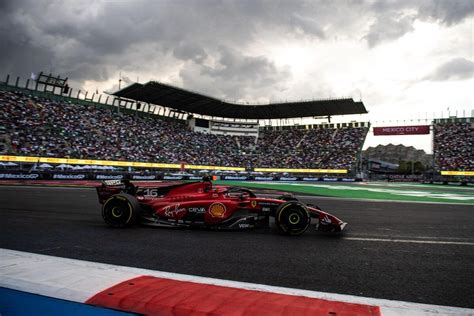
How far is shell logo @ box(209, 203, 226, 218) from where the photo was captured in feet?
21.0

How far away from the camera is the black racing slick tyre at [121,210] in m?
6.64

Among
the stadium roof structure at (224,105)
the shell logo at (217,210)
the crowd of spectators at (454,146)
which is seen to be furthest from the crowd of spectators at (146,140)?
the shell logo at (217,210)

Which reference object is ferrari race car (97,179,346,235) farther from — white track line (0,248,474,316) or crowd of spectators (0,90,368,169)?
crowd of spectators (0,90,368,169)

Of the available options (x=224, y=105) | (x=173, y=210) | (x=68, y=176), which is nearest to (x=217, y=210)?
(x=173, y=210)

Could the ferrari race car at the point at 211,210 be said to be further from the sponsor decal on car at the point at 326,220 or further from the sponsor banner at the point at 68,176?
the sponsor banner at the point at 68,176

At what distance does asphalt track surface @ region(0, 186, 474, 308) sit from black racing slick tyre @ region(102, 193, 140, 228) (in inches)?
8.2

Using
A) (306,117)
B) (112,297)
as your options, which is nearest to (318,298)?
(112,297)

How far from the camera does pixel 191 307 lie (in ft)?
7.80

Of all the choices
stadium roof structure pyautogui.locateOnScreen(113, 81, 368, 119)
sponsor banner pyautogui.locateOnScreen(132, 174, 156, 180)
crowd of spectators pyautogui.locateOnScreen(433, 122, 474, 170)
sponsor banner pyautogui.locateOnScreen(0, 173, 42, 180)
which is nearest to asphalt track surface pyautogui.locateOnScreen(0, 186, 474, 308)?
sponsor banner pyautogui.locateOnScreen(0, 173, 42, 180)

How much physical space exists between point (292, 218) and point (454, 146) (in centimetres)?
5823

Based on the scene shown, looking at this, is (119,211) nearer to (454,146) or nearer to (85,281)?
(85,281)

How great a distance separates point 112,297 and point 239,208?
4039 mm

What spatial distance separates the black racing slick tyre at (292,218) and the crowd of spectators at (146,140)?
37.4 metres

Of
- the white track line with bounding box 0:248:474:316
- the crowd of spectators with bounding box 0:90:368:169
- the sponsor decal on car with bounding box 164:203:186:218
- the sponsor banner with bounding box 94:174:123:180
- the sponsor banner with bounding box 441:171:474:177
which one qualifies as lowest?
the sponsor banner with bounding box 94:174:123:180
